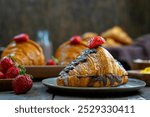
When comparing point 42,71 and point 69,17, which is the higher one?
point 69,17

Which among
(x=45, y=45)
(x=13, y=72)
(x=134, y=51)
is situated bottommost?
(x=134, y=51)

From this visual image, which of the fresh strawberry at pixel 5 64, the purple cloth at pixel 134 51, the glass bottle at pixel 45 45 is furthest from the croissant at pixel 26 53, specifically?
the purple cloth at pixel 134 51

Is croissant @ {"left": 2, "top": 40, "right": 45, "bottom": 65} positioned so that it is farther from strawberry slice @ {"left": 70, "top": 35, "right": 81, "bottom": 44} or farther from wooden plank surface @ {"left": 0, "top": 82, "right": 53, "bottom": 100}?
wooden plank surface @ {"left": 0, "top": 82, "right": 53, "bottom": 100}

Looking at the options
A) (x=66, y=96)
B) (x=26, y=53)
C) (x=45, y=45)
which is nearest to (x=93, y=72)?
(x=66, y=96)

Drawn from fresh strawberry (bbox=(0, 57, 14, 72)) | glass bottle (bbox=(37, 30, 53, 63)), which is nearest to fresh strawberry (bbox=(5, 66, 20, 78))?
fresh strawberry (bbox=(0, 57, 14, 72))

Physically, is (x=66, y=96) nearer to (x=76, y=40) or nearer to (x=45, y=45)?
(x=76, y=40)

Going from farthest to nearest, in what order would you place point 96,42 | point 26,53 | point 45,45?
point 45,45 < point 26,53 < point 96,42
